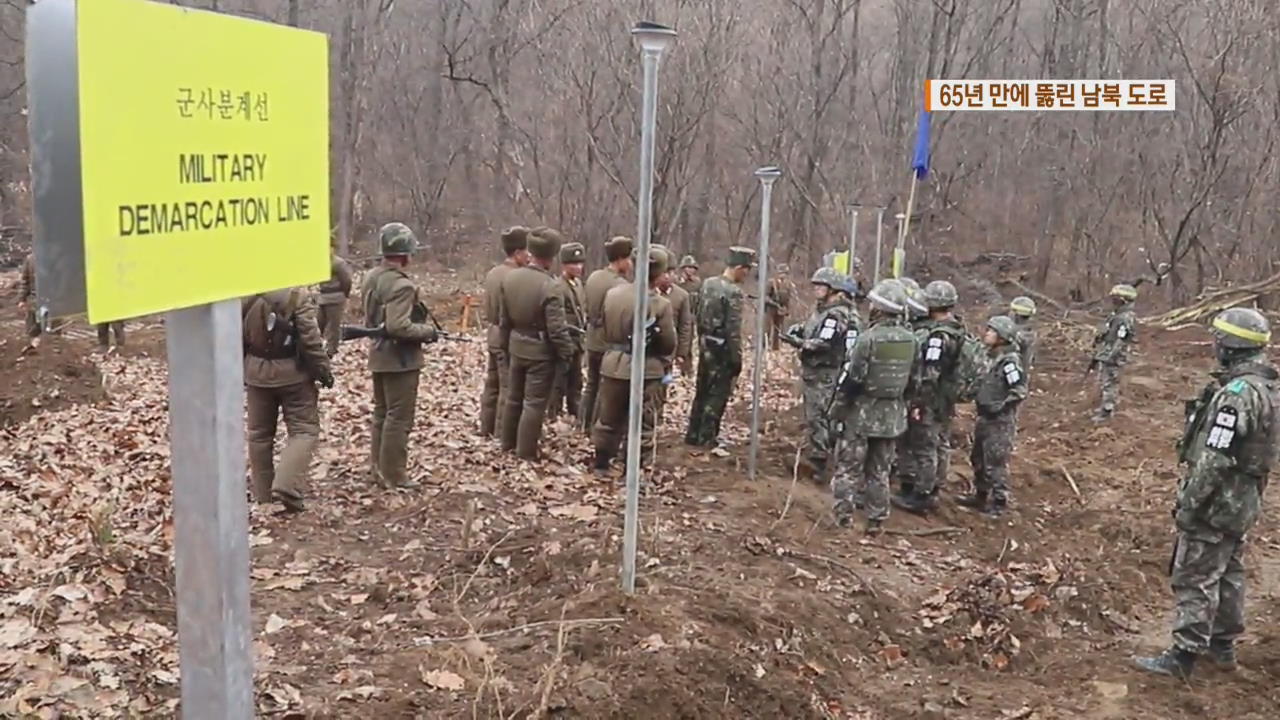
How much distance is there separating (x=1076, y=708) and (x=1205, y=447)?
1.75 meters

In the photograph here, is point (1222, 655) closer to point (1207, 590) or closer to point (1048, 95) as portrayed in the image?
point (1207, 590)

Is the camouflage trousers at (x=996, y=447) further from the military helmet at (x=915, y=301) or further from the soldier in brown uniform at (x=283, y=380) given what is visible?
the soldier in brown uniform at (x=283, y=380)

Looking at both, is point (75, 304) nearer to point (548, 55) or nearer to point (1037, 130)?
point (548, 55)

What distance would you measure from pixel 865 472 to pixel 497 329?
3.58 m

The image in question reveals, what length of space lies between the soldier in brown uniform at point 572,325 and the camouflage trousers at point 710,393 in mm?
1217

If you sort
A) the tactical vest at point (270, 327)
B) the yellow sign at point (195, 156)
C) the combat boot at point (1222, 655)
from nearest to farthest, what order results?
the yellow sign at point (195, 156) < the combat boot at point (1222, 655) < the tactical vest at point (270, 327)

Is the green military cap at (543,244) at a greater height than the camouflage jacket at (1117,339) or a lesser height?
greater

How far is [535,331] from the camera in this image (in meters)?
9.29

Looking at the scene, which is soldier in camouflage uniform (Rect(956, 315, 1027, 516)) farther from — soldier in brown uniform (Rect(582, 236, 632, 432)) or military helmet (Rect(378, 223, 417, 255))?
military helmet (Rect(378, 223, 417, 255))

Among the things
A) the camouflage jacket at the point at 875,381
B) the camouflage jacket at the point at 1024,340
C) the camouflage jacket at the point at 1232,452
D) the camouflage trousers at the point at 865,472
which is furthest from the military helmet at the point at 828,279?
the camouflage jacket at the point at 1232,452

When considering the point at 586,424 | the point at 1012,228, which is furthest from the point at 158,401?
the point at 1012,228

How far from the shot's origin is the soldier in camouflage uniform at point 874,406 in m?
8.70

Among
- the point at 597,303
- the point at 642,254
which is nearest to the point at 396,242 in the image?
the point at 597,303

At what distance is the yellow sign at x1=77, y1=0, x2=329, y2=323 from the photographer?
6.45 ft
